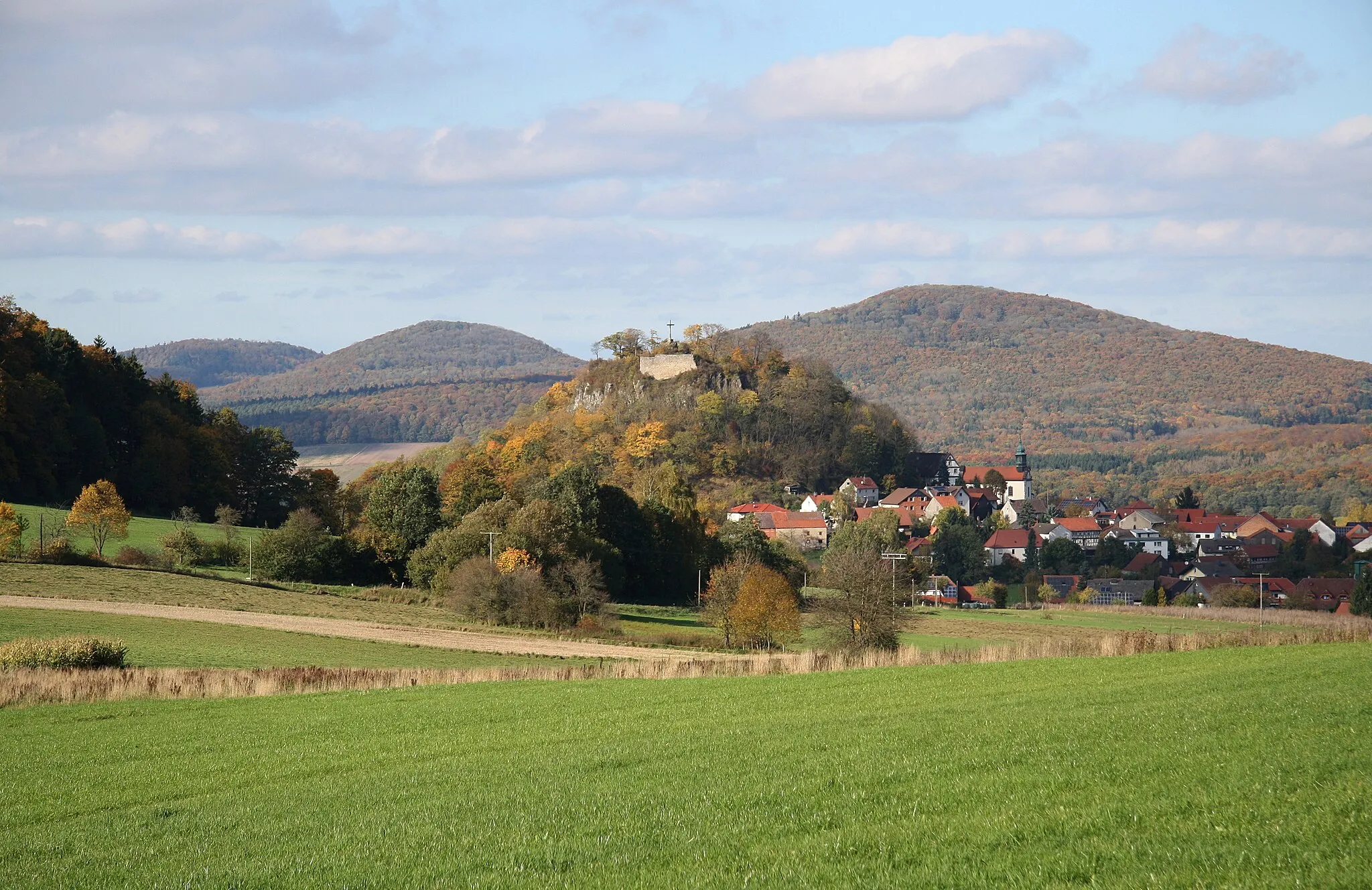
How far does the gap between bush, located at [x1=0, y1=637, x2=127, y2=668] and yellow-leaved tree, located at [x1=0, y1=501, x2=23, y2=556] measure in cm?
3207

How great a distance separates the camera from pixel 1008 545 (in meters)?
114

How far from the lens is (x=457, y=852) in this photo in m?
9.67

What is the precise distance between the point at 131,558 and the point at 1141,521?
355 feet

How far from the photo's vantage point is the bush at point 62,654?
26219 millimetres

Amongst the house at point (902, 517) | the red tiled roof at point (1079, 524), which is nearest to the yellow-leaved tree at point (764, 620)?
the house at point (902, 517)

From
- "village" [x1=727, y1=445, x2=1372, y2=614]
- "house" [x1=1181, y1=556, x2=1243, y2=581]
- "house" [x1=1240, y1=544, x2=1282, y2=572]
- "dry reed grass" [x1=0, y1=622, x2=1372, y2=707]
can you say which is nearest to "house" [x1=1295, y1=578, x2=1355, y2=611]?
"village" [x1=727, y1=445, x2=1372, y2=614]

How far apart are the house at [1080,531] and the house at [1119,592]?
2314 centimetres

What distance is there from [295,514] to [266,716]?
46919 mm

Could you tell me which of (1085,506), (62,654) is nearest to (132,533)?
(62,654)

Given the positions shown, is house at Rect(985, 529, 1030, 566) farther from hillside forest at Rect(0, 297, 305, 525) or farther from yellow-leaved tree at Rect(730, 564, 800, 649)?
yellow-leaved tree at Rect(730, 564, 800, 649)

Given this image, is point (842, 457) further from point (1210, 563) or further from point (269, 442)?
point (269, 442)

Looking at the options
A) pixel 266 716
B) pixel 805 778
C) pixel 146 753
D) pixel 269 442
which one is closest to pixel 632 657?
pixel 266 716

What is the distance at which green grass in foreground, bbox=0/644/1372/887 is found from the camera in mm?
8547

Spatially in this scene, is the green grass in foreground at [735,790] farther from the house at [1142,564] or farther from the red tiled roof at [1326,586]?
the house at [1142,564]
